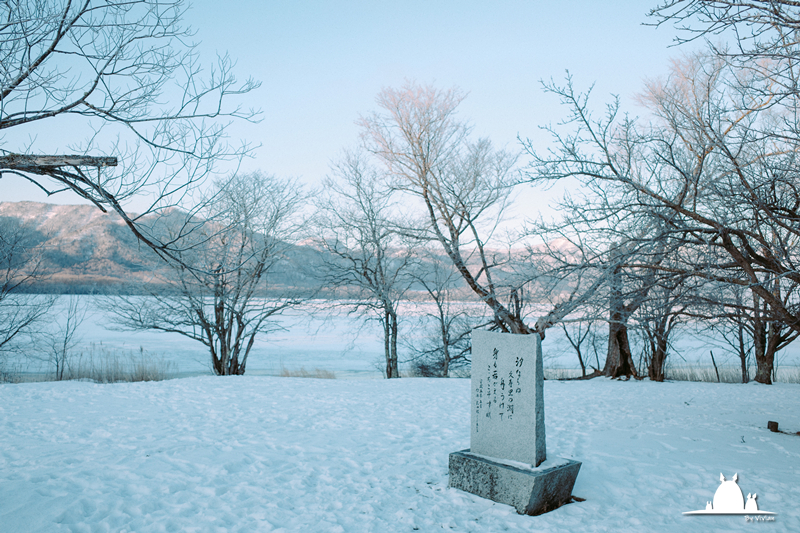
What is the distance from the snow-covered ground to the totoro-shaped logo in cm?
10

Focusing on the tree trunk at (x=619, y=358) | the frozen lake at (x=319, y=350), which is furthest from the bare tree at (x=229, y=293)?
the tree trunk at (x=619, y=358)

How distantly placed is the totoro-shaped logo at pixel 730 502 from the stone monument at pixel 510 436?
3.36ft

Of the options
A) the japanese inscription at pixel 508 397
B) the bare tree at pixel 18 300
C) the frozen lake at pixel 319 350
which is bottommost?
the frozen lake at pixel 319 350

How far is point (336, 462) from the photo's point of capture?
4.87 metres

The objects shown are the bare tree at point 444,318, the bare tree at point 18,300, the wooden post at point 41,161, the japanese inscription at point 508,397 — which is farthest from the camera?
the bare tree at point 444,318

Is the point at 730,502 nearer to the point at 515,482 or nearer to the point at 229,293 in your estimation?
the point at 515,482

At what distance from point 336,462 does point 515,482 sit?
1.93 m

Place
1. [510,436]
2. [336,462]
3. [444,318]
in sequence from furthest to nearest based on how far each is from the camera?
[444,318] < [336,462] < [510,436]

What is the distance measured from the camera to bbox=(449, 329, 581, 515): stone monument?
3.80 metres

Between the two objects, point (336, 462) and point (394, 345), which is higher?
point (394, 345)

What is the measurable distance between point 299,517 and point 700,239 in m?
5.12

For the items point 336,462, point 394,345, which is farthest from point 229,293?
point 336,462

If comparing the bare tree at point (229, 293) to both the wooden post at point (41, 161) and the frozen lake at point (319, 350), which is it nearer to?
the frozen lake at point (319, 350)

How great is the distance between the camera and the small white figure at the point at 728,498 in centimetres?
368
